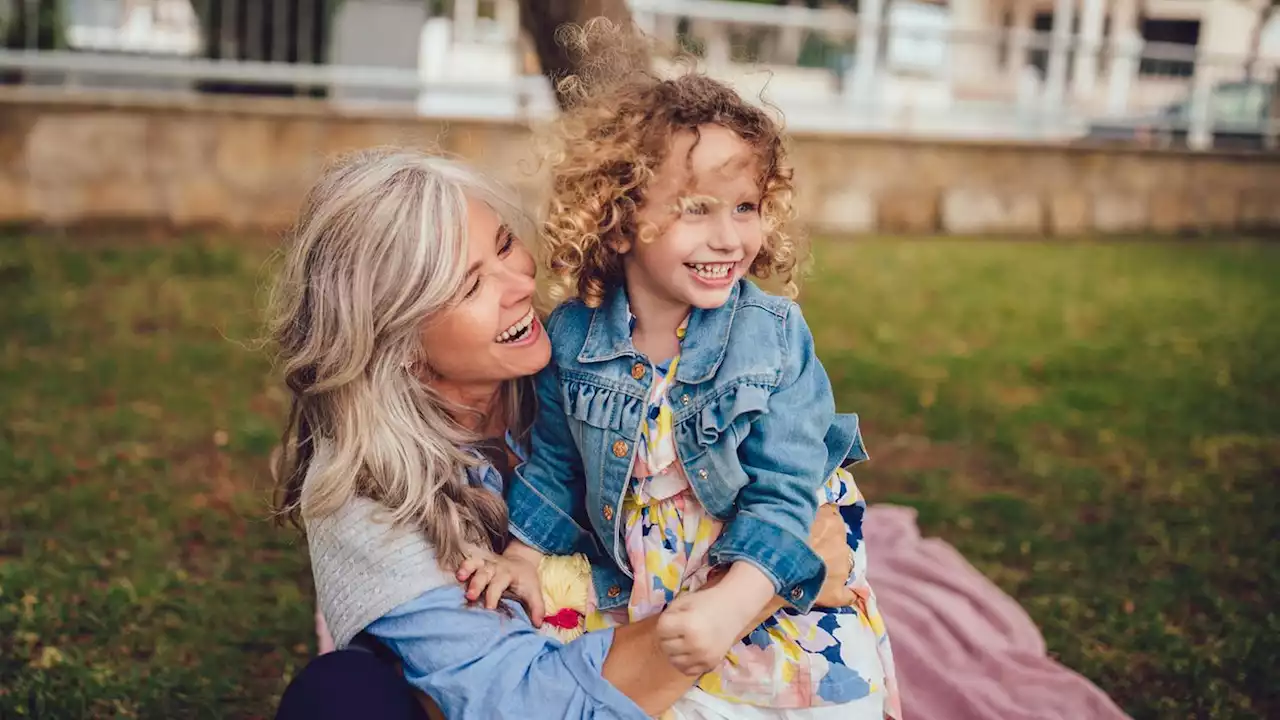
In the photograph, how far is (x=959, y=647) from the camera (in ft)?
10.7

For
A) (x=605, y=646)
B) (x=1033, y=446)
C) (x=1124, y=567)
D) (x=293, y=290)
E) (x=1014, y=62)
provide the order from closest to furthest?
(x=605, y=646) < (x=293, y=290) < (x=1124, y=567) < (x=1033, y=446) < (x=1014, y=62)

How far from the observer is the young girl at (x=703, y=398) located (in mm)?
2188

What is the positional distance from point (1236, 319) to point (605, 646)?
7.83 m

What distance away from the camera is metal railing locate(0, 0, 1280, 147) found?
10.1m

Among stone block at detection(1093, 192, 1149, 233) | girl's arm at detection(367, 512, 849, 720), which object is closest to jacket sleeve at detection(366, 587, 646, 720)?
girl's arm at detection(367, 512, 849, 720)

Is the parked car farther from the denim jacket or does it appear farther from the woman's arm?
the woman's arm

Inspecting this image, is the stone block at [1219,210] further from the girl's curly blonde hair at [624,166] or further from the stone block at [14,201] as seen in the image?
the girl's curly blonde hair at [624,166]

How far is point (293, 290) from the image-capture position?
2408 mm

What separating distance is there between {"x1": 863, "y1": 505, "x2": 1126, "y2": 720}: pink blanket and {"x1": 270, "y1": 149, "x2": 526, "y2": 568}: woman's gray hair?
1.30 meters

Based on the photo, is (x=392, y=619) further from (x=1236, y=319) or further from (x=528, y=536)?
(x=1236, y=319)

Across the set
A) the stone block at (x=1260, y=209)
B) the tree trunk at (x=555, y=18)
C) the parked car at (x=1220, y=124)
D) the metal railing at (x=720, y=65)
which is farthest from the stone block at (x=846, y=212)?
the tree trunk at (x=555, y=18)

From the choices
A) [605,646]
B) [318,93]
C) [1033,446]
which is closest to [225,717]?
[605,646]

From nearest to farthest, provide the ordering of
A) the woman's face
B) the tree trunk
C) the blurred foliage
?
the woman's face
the tree trunk
the blurred foliage

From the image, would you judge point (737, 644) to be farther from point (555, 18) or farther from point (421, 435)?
point (555, 18)
